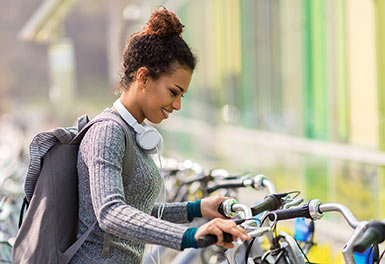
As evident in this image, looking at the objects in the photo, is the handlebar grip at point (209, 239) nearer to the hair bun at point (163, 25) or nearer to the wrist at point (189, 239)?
the wrist at point (189, 239)

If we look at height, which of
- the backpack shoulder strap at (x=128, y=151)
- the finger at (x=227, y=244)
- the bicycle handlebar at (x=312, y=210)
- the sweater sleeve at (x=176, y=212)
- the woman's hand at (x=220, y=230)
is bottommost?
the sweater sleeve at (x=176, y=212)

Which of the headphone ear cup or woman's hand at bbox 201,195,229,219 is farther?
woman's hand at bbox 201,195,229,219

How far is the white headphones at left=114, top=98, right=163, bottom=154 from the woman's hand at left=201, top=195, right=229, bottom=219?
325 millimetres

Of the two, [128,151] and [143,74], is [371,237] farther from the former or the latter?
[143,74]

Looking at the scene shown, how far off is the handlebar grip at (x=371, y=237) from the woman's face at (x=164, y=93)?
766 millimetres

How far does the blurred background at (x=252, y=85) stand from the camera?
5.90m

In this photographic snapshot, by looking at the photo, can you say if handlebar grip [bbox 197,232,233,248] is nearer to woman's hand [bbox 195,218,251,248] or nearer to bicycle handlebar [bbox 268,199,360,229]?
woman's hand [bbox 195,218,251,248]

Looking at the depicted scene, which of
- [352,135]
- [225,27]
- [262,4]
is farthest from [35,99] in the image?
[352,135]

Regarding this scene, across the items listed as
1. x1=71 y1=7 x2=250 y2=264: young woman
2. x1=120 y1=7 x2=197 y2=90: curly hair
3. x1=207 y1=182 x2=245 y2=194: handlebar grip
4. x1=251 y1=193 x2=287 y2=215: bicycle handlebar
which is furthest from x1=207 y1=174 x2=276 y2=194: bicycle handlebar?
x1=120 y1=7 x2=197 y2=90: curly hair

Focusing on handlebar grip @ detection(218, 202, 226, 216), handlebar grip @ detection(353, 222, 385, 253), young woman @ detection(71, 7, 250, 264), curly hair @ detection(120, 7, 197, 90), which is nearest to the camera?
handlebar grip @ detection(353, 222, 385, 253)

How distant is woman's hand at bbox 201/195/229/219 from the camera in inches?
101

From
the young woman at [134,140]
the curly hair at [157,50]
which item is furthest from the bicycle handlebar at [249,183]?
the curly hair at [157,50]

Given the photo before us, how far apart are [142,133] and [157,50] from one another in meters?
0.27

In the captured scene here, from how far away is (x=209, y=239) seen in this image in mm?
1957
